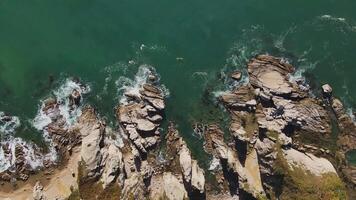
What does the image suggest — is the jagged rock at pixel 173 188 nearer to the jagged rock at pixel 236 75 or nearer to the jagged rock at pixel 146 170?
the jagged rock at pixel 146 170

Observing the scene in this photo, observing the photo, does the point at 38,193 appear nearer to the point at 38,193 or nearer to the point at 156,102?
the point at 38,193

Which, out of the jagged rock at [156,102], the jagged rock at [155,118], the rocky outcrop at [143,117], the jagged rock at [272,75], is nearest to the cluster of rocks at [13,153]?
the rocky outcrop at [143,117]

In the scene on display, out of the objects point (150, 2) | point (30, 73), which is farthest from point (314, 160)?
point (30, 73)

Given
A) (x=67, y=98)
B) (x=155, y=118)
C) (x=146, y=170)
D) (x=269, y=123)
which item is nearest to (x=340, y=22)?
(x=269, y=123)

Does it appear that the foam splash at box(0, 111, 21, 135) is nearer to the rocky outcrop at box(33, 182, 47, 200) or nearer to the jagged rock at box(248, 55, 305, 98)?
the rocky outcrop at box(33, 182, 47, 200)

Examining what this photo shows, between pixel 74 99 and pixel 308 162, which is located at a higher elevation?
pixel 74 99

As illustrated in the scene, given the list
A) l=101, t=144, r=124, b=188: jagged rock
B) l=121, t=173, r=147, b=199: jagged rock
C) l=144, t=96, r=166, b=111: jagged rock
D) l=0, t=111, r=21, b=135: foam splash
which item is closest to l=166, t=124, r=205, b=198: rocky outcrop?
l=144, t=96, r=166, b=111: jagged rock
